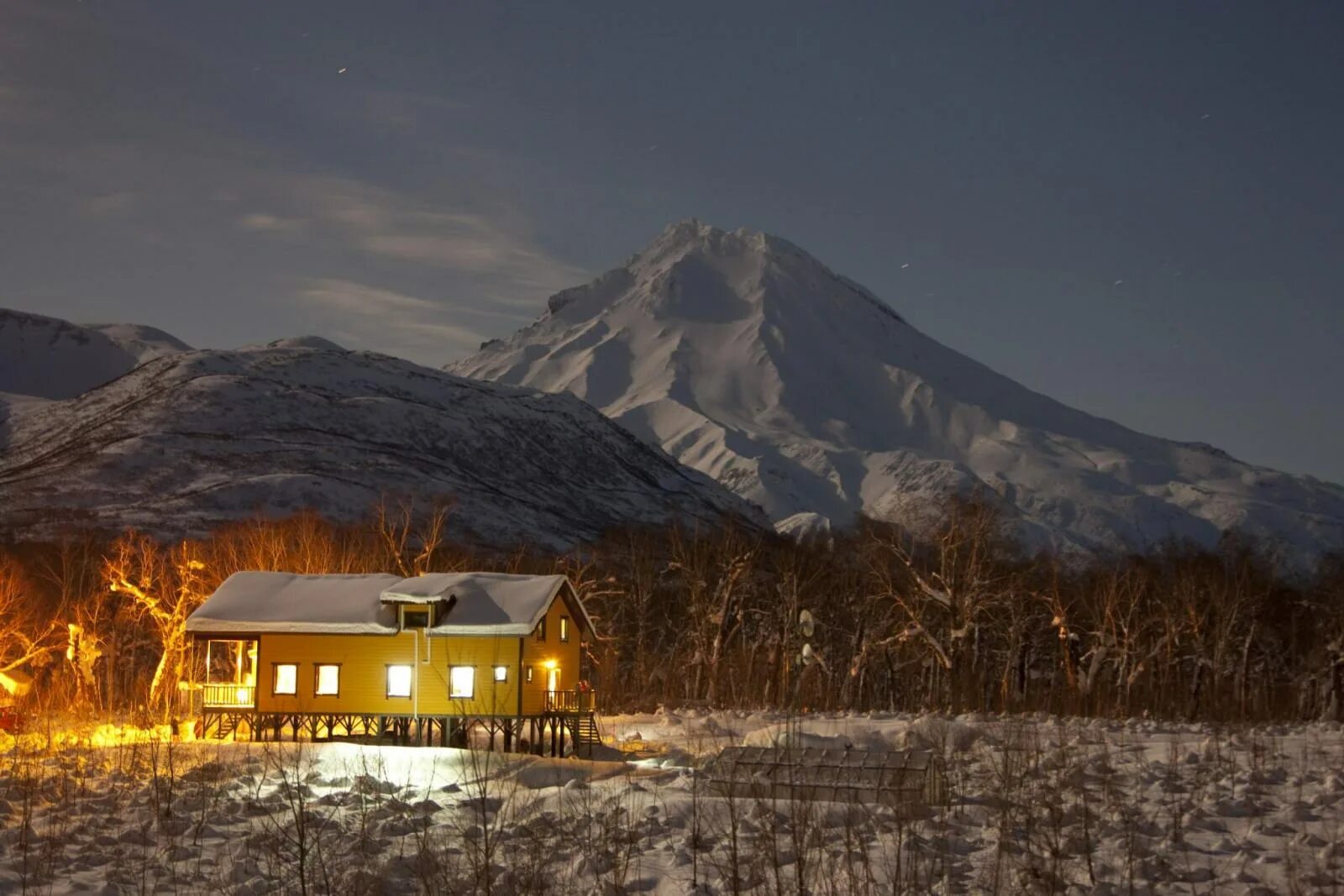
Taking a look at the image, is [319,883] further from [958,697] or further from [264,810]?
[958,697]

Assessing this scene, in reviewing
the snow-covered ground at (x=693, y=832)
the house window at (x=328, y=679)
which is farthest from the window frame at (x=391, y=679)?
the snow-covered ground at (x=693, y=832)

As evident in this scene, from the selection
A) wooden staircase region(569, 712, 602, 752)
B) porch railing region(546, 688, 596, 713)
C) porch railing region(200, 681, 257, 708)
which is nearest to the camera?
wooden staircase region(569, 712, 602, 752)

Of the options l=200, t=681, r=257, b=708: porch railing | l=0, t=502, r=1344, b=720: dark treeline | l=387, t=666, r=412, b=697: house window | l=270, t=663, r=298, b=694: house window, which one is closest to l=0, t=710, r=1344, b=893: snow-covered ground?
l=387, t=666, r=412, b=697: house window

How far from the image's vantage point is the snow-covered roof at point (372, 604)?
140 ft

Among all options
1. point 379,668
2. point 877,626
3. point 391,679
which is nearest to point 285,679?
point 379,668

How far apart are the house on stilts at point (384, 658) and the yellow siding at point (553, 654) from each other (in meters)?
0.10

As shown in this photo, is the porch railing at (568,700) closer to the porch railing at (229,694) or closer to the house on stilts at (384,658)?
the house on stilts at (384,658)

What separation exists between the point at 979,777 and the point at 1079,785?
294 centimetres

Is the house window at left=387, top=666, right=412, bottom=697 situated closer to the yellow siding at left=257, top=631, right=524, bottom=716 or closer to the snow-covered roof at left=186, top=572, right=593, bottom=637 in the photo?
the yellow siding at left=257, top=631, right=524, bottom=716

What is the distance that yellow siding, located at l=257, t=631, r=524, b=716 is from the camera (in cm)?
4272

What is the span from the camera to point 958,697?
55094 millimetres

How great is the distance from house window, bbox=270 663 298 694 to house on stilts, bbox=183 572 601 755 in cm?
3

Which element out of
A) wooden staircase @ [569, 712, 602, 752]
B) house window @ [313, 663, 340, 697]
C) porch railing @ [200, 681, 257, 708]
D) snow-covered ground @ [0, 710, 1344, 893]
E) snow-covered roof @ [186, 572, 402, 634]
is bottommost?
wooden staircase @ [569, 712, 602, 752]

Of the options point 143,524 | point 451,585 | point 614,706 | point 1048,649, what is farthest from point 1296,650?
point 143,524
